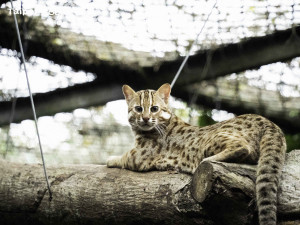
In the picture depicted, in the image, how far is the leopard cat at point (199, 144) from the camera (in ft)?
10.8

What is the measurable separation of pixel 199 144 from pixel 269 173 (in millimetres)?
1063

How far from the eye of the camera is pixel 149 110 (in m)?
4.70

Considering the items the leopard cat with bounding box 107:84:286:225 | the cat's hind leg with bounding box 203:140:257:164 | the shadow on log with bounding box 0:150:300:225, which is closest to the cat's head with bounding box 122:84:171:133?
the leopard cat with bounding box 107:84:286:225

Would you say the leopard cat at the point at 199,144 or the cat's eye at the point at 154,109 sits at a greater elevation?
the cat's eye at the point at 154,109

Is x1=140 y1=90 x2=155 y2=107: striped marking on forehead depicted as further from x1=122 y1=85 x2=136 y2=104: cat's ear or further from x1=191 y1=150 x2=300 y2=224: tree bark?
x1=191 y1=150 x2=300 y2=224: tree bark

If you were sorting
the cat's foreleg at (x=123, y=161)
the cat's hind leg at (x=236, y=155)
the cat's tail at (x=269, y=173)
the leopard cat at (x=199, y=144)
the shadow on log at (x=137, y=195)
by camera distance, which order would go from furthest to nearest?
1. the cat's foreleg at (x=123, y=161)
2. the cat's hind leg at (x=236, y=155)
3. the leopard cat at (x=199, y=144)
4. the shadow on log at (x=137, y=195)
5. the cat's tail at (x=269, y=173)

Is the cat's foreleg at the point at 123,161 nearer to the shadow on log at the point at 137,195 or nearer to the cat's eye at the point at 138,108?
the shadow on log at the point at 137,195

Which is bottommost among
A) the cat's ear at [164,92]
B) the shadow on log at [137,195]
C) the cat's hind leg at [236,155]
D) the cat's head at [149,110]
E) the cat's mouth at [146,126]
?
the shadow on log at [137,195]

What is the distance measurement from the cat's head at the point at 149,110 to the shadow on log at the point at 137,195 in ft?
1.99

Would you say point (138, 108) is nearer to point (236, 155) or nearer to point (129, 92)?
point (129, 92)

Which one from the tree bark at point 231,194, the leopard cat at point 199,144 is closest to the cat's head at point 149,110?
the leopard cat at point 199,144

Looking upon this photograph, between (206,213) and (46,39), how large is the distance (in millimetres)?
3233

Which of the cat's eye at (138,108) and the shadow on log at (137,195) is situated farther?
the cat's eye at (138,108)

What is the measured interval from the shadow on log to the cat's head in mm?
606
